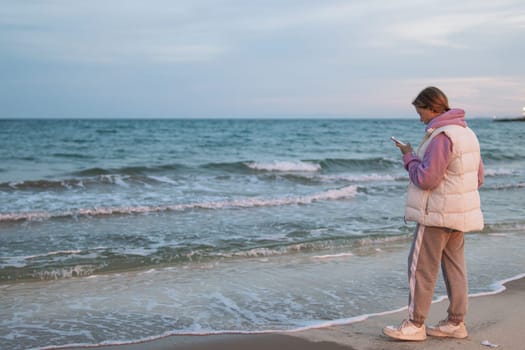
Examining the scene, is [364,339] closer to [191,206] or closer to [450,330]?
[450,330]

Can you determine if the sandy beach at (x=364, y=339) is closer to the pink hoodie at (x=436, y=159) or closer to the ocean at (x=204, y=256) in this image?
the ocean at (x=204, y=256)

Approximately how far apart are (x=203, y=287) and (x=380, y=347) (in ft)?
7.51

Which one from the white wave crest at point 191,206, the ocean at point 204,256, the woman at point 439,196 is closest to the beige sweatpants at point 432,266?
the woman at point 439,196

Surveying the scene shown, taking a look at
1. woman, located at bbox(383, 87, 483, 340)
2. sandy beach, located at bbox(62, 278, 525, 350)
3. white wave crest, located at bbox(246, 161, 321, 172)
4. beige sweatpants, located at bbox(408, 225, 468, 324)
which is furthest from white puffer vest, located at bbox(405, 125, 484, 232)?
white wave crest, located at bbox(246, 161, 321, 172)

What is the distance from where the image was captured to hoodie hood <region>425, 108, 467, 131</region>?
3.81 metres

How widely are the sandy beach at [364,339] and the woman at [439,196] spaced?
0.80 feet

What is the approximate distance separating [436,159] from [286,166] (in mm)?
17698

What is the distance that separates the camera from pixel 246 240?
832cm

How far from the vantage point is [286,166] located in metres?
21.4

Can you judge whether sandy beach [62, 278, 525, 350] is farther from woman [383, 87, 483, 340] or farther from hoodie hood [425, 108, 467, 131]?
hoodie hood [425, 108, 467, 131]

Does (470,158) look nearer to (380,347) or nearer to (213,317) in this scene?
(380,347)

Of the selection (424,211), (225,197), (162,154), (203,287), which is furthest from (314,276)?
(162,154)

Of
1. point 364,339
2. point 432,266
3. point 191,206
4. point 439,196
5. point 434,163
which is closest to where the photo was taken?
point 434,163

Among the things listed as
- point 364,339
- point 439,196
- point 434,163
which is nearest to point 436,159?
point 434,163
